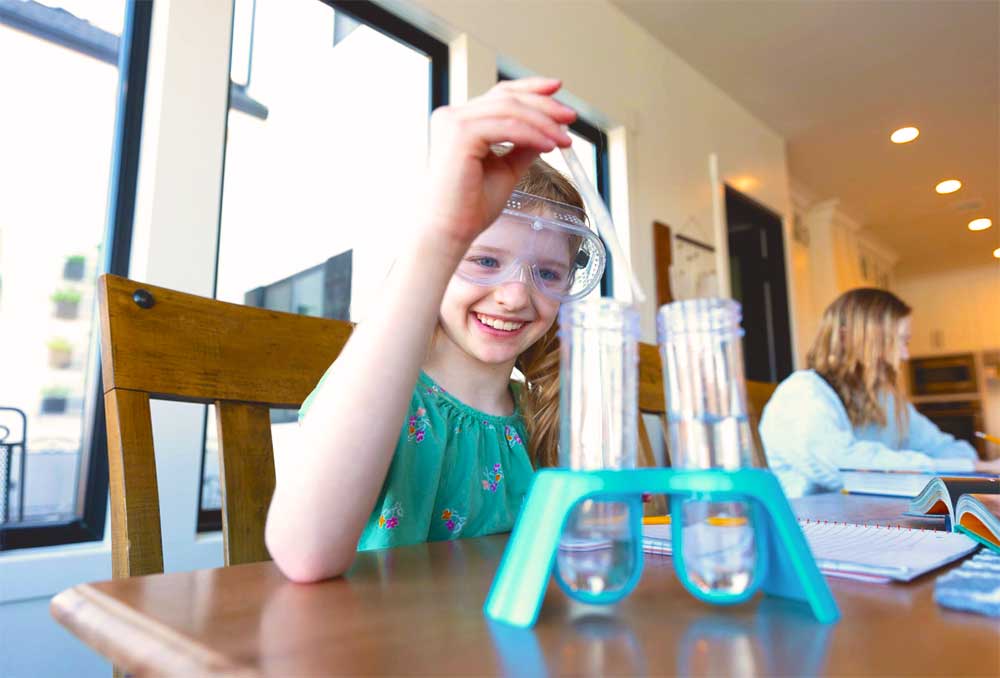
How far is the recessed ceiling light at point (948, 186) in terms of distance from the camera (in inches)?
203

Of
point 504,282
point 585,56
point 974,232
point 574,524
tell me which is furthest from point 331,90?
point 974,232

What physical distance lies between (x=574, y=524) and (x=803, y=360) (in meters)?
4.69

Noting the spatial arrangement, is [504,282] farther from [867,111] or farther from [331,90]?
[867,111]

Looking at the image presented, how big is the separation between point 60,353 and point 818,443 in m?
2.19

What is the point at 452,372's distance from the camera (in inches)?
39.2

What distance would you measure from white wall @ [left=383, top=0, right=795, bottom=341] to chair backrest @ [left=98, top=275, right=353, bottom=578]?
1825mm

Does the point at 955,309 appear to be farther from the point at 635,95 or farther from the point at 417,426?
the point at 417,426

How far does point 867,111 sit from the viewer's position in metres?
4.13

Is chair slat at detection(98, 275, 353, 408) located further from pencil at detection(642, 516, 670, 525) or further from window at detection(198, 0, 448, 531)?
window at detection(198, 0, 448, 531)


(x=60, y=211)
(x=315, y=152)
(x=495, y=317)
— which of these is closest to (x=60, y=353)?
(x=60, y=211)

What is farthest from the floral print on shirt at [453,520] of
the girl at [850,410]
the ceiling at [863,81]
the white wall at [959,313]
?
the white wall at [959,313]

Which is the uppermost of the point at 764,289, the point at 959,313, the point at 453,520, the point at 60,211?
the point at 959,313

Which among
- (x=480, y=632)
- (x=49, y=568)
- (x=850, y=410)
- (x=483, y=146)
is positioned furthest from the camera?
(x=850, y=410)

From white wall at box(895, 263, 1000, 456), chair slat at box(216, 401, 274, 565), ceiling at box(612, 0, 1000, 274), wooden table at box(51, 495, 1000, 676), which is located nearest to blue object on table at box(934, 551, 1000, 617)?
wooden table at box(51, 495, 1000, 676)
